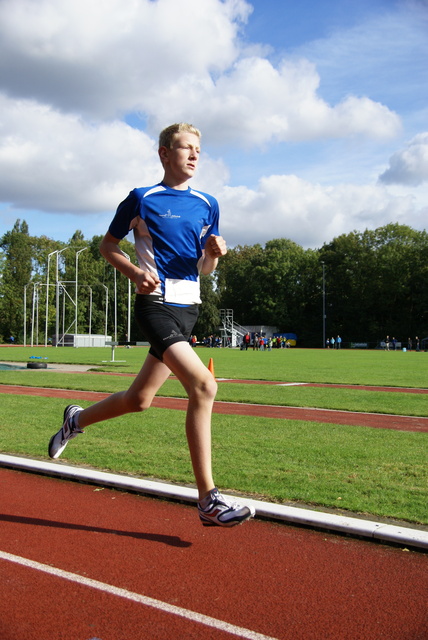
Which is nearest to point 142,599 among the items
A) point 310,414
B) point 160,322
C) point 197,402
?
point 197,402

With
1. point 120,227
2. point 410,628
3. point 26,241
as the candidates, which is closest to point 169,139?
point 120,227

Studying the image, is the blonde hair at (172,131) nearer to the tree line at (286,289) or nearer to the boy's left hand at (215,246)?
the boy's left hand at (215,246)

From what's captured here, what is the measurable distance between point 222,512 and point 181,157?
222 centimetres

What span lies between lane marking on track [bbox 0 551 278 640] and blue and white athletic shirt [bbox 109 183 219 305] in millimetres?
1685

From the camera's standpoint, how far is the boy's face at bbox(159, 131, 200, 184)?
4074mm

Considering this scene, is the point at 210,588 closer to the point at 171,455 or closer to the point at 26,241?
the point at 171,455

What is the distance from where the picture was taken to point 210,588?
3.08 metres

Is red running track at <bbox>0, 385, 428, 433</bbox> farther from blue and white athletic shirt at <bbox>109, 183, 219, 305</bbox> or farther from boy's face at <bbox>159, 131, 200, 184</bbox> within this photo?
boy's face at <bbox>159, 131, 200, 184</bbox>

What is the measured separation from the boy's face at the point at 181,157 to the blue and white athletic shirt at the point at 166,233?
0.34 feet

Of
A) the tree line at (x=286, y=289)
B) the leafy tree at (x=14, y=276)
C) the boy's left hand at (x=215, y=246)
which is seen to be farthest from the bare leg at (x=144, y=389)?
the leafy tree at (x=14, y=276)

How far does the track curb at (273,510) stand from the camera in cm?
374

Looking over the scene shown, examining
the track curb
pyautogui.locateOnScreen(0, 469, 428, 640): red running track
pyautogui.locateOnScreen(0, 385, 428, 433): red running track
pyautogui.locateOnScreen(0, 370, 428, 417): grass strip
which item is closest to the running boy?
pyautogui.locateOnScreen(0, 469, 428, 640): red running track

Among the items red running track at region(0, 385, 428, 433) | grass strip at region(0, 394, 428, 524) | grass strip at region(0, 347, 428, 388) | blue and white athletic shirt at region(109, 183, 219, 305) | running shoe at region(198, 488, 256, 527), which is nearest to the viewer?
running shoe at region(198, 488, 256, 527)

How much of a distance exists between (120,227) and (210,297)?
86.7 metres
